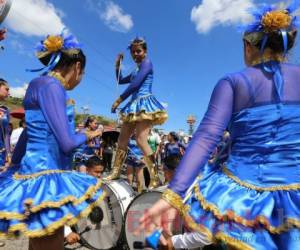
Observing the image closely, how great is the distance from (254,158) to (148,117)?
335 centimetres

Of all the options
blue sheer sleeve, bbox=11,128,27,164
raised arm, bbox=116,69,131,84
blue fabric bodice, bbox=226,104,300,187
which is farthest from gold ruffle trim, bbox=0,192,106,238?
raised arm, bbox=116,69,131,84

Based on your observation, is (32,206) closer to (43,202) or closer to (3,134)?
(43,202)

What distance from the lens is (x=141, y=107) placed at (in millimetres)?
4980

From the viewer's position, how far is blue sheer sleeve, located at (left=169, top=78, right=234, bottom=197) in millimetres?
1534

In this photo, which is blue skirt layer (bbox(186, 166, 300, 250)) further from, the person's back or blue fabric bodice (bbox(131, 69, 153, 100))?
blue fabric bodice (bbox(131, 69, 153, 100))

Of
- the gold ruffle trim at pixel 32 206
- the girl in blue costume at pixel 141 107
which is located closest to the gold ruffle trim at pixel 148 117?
the girl in blue costume at pixel 141 107

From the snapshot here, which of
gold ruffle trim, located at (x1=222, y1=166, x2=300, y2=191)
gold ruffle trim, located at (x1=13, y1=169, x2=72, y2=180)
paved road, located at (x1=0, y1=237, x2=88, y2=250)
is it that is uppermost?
gold ruffle trim, located at (x1=222, y1=166, x2=300, y2=191)

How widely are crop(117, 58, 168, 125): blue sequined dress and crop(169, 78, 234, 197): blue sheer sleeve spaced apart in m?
3.27

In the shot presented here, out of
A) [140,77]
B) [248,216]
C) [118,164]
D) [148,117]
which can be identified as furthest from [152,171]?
[248,216]

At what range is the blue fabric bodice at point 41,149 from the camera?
2445 millimetres

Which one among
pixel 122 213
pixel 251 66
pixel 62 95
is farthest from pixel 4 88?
pixel 251 66

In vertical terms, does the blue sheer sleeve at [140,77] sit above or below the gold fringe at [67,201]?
above

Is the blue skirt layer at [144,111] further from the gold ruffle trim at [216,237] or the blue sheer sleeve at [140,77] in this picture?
the gold ruffle trim at [216,237]

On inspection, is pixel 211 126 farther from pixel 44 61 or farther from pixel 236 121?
pixel 44 61
